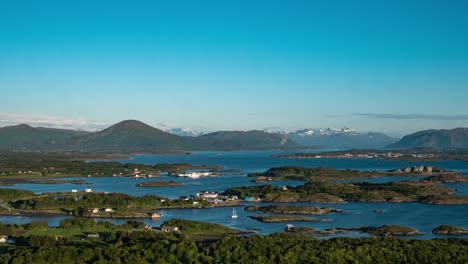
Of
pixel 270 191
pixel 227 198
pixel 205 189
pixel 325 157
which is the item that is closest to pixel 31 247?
pixel 227 198


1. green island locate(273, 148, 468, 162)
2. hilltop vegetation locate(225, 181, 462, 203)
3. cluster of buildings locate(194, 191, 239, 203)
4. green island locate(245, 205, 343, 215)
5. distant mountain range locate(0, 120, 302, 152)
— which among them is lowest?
green island locate(245, 205, 343, 215)

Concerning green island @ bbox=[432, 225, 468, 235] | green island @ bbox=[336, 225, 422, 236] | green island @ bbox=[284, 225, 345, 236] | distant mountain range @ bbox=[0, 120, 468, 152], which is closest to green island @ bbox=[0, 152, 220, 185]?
green island @ bbox=[284, 225, 345, 236]

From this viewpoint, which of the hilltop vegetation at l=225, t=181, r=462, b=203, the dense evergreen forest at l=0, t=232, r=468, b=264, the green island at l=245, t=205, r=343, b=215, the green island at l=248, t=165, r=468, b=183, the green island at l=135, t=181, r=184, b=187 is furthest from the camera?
the green island at l=248, t=165, r=468, b=183

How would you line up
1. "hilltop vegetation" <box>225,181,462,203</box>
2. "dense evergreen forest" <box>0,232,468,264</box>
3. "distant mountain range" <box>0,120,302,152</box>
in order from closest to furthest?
"dense evergreen forest" <box>0,232,468,264</box> < "hilltop vegetation" <box>225,181,462,203</box> < "distant mountain range" <box>0,120,302,152</box>

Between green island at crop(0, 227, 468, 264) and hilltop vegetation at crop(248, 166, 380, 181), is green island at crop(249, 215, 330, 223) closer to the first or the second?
green island at crop(0, 227, 468, 264)

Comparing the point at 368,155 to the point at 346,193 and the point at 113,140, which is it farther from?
the point at 346,193

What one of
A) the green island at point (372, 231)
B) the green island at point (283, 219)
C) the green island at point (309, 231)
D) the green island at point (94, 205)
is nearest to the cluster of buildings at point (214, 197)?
the green island at point (94, 205)

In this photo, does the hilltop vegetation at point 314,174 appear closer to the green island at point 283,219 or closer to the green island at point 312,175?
the green island at point 312,175
